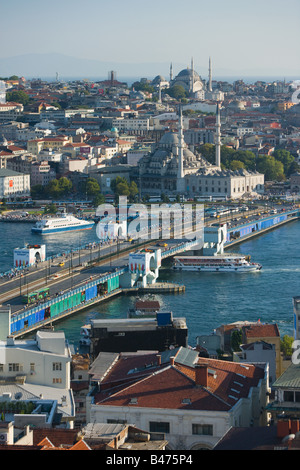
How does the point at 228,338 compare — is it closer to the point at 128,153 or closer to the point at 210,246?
the point at 210,246

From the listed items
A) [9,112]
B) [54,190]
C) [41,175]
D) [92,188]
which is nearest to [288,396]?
[92,188]

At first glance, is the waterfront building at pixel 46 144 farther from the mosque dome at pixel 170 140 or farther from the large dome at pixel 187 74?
the large dome at pixel 187 74

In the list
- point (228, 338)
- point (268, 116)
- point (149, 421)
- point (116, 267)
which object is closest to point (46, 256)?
point (116, 267)

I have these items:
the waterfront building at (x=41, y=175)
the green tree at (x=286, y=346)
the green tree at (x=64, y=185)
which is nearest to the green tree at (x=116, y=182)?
the green tree at (x=64, y=185)

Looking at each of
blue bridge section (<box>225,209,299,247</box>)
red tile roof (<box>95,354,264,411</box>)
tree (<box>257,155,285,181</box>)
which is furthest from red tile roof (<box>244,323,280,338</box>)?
tree (<box>257,155,285,181</box>)

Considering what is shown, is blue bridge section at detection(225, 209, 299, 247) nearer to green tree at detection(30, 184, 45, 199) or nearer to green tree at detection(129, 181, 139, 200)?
green tree at detection(129, 181, 139, 200)
